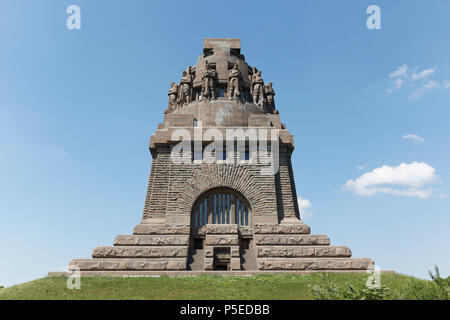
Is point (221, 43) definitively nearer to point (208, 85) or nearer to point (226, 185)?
point (208, 85)

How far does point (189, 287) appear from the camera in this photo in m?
13.4

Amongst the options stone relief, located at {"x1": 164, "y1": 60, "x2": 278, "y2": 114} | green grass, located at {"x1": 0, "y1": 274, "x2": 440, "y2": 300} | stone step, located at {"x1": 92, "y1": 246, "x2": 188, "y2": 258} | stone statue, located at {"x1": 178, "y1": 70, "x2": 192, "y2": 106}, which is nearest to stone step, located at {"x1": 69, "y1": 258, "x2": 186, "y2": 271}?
stone step, located at {"x1": 92, "y1": 246, "x2": 188, "y2": 258}

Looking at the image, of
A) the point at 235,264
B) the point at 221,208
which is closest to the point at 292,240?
the point at 235,264

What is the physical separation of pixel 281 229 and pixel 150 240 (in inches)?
300

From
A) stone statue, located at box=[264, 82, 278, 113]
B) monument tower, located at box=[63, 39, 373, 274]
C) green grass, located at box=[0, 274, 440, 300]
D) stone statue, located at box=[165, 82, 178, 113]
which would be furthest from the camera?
stone statue, located at box=[165, 82, 178, 113]

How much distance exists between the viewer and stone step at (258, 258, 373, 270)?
16906 millimetres

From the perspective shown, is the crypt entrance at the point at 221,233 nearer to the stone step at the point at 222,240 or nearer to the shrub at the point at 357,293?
the stone step at the point at 222,240

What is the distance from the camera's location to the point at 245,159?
21.5 m

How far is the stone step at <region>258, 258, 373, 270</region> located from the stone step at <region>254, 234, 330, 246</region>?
50.3 inches

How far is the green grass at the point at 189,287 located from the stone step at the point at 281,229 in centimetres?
381

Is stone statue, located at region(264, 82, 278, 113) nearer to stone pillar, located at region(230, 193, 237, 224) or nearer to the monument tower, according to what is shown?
the monument tower
